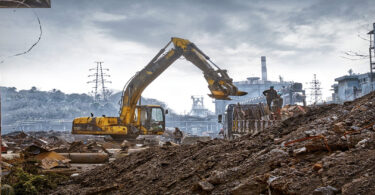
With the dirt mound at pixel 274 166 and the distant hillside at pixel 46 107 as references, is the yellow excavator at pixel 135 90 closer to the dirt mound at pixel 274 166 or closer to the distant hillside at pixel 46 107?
the dirt mound at pixel 274 166

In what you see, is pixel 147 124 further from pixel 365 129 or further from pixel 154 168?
pixel 365 129

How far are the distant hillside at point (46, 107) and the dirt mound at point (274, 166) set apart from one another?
188ft

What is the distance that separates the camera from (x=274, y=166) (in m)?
4.42

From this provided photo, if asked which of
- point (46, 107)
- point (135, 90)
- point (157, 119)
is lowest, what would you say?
point (157, 119)

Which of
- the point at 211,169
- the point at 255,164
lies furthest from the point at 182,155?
the point at 255,164

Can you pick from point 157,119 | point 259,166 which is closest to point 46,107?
point 157,119

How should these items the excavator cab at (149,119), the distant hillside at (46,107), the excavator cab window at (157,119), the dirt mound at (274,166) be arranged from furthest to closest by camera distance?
the distant hillside at (46,107), the excavator cab window at (157,119), the excavator cab at (149,119), the dirt mound at (274,166)

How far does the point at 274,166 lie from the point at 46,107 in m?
74.8

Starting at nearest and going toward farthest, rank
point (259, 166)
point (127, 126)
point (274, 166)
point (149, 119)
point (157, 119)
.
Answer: point (274, 166) → point (259, 166) → point (127, 126) → point (149, 119) → point (157, 119)

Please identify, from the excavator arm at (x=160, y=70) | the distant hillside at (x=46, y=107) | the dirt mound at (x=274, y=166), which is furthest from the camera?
the distant hillside at (x=46, y=107)

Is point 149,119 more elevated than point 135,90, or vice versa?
point 135,90

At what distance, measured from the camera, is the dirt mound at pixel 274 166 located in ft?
11.7

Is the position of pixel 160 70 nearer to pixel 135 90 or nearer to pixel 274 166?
pixel 135 90

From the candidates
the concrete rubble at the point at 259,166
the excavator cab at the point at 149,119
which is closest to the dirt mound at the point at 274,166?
the concrete rubble at the point at 259,166
